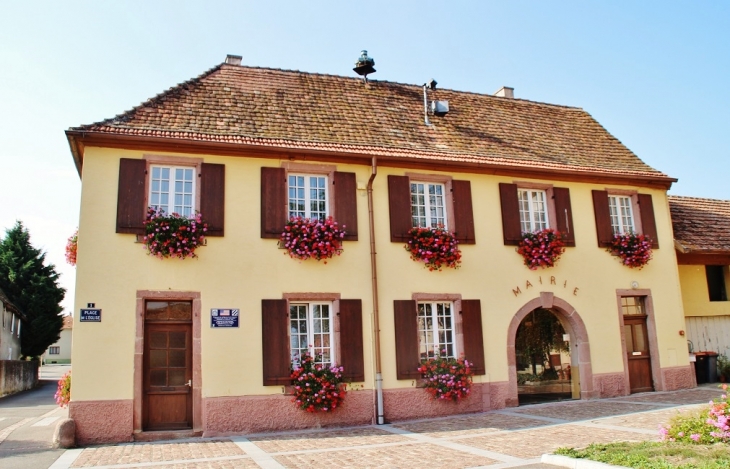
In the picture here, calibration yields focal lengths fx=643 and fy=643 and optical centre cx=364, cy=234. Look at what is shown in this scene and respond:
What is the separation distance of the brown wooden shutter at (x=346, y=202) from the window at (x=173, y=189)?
290cm

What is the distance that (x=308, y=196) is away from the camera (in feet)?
43.9

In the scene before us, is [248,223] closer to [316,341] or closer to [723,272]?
[316,341]

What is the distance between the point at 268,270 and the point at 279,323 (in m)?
1.06

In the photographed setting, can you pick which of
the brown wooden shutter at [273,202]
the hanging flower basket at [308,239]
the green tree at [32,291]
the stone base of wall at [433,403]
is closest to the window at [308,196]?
the brown wooden shutter at [273,202]

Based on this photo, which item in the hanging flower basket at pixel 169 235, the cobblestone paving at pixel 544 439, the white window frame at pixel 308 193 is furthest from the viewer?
the white window frame at pixel 308 193

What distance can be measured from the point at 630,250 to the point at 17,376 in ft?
80.9

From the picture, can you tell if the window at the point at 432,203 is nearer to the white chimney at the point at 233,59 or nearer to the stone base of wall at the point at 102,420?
the white chimney at the point at 233,59

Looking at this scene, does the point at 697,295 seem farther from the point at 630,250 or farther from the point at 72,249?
the point at 72,249

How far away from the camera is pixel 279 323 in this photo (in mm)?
12352

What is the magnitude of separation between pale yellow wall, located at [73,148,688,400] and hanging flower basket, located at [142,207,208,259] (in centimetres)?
23

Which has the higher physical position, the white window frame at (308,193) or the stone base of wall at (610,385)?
the white window frame at (308,193)

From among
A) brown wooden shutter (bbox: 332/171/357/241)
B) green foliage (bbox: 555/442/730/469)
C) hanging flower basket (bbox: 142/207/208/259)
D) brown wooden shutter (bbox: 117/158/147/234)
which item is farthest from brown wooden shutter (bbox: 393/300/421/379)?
brown wooden shutter (bbox: 117/158/147/234)

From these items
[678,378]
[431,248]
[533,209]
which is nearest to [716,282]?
[678,378]

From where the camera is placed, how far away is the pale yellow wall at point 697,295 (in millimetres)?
17516
